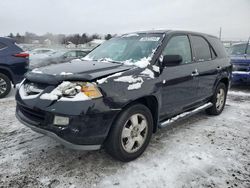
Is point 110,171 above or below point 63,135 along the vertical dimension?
below

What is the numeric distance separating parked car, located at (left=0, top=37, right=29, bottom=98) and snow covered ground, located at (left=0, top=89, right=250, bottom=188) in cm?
259

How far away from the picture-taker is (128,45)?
379 centimetres

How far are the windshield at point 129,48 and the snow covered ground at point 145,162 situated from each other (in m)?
1.42

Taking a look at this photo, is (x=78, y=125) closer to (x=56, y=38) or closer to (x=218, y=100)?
(x=218, y=100)

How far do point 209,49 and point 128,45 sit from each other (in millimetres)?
1875

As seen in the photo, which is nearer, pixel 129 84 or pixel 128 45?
pixel 129 84

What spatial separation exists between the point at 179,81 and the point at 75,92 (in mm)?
1772

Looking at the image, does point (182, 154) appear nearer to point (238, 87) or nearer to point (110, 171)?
point (110, 171)

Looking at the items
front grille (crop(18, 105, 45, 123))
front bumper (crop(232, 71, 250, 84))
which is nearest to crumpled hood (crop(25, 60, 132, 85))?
front grille (crop(18, 105, 45, 123))

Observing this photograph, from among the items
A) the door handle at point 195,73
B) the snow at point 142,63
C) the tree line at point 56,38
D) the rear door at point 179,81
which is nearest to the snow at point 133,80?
the snow at point 142,63

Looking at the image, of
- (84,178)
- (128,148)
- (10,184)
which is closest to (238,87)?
(128,148)

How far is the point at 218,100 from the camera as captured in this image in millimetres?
5062

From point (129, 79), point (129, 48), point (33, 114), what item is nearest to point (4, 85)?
point (33, 114)

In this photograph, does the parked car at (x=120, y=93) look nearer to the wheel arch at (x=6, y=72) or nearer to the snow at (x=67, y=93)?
the snow at (x=67, y=93)
